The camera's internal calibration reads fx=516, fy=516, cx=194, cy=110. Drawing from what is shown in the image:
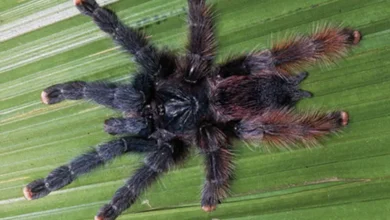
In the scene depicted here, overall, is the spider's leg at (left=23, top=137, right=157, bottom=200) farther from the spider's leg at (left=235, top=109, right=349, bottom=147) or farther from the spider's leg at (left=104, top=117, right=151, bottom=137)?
the spider's leg at (left=235, top=109, right=349, bottom=147)

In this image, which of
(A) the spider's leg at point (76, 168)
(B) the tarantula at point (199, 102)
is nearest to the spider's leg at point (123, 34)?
Result: (B) the tarantula at point (199, 102)

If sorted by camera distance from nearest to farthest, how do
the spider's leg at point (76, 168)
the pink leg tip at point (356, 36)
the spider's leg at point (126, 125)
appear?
the pink leg tip at point (356, 36)
the spider's leg at point (76, 168)
the spider's leg at point (126, 125)

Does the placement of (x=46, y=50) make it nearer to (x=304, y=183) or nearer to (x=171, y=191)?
(x=171, y=191)

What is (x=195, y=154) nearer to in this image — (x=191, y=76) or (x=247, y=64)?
(x=191, y=76)

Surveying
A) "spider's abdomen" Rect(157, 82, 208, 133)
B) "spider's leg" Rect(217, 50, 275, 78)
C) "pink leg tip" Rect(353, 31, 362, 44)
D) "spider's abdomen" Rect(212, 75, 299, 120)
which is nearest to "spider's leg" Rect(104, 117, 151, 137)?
"spider's abdomen" Rect(157, 82, 208, 133)

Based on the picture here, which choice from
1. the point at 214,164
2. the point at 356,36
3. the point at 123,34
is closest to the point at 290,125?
the point at 214,164

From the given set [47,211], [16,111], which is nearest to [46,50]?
[16,111]

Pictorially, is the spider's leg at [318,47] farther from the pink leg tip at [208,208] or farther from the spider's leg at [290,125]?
the pink leg tip at [208,208]
